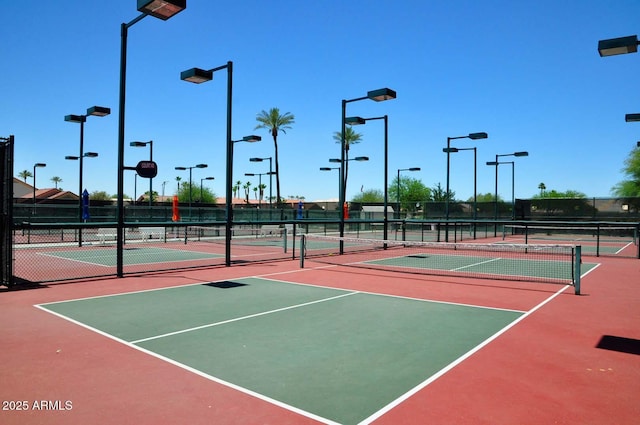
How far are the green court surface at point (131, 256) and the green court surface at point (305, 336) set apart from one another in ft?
22.2

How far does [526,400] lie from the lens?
444 cm

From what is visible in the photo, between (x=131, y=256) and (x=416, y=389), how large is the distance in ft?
51.6

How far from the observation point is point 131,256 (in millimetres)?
17922

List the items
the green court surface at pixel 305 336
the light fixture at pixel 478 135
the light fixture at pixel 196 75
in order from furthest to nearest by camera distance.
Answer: the light fixture at pixel 478 135
the light fixture at pixel 196 75
the green court surface at pixel 305 336

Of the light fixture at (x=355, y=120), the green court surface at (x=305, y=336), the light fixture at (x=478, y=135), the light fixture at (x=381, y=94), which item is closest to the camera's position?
the green court surface at (x=305, y=336)

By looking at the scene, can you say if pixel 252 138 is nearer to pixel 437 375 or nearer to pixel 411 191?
pixel 437 375

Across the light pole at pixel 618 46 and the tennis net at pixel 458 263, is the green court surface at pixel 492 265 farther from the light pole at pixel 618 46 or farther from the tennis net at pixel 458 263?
the light pole at pixel 618 46

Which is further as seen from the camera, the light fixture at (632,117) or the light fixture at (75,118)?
the light fixture at (75,118)

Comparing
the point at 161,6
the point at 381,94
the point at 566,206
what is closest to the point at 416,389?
the point at 161,6

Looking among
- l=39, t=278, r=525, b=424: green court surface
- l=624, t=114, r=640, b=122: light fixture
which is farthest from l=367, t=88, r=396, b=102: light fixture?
l=39, t=278, r=525, b=424: green court surface

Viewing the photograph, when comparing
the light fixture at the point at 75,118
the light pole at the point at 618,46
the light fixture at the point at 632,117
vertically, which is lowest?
the light pole at the point at 618,46

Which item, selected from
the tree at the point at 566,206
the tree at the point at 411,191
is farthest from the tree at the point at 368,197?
the tree at the point at 566,206

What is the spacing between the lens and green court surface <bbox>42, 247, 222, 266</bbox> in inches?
640

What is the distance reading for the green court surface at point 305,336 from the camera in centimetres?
464
